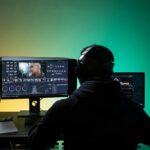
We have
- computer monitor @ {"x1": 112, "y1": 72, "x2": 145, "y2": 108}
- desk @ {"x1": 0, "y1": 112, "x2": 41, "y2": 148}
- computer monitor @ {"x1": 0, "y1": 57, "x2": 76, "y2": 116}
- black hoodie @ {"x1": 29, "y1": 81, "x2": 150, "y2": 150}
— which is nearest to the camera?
black hoodie @ {"x1": 29, "y1": 81, "x2": 150, "y2": 150}

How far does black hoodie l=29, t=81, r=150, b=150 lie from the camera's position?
1.50 metres

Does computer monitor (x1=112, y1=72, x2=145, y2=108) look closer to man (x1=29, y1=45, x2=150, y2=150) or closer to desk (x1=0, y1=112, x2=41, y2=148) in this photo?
desk (x1=0, y1=112, x2=41, y2=148)

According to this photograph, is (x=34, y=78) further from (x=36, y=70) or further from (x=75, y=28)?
(x=75, y=28)

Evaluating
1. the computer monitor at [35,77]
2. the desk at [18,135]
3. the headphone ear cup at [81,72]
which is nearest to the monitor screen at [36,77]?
the computer monitor at [35,77]

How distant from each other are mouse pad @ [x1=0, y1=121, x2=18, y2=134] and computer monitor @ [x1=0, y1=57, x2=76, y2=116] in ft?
0.76

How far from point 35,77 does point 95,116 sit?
1.21m

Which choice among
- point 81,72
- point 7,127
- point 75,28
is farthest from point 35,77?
point 81,72

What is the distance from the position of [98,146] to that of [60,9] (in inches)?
67.8

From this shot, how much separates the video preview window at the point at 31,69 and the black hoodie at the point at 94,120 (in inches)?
42.9

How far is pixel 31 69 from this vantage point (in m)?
2.62

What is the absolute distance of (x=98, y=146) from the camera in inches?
59.3

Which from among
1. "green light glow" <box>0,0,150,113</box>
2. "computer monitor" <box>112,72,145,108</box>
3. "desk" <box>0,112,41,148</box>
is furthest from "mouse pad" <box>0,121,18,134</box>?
"computer monitor" <box>112,72,145,108</box>

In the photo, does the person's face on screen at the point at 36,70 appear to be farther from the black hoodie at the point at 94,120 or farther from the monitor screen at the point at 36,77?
the black hoodie at the point at 94,120

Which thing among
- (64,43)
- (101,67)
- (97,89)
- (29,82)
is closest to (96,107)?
(97,89)
